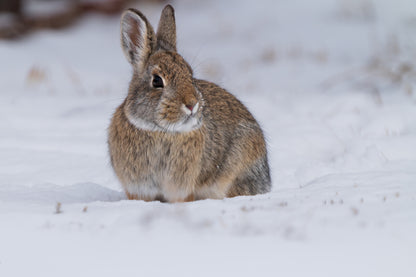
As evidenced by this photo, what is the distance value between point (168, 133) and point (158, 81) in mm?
398

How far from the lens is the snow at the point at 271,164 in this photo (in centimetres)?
301

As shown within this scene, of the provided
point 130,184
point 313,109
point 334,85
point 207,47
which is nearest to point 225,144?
point 130,184

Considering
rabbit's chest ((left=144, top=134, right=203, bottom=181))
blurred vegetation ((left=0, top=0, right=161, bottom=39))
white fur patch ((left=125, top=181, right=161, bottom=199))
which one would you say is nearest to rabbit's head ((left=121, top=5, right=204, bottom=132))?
rabbit's chest ((left=144, top=134, right=203, bottom=181))

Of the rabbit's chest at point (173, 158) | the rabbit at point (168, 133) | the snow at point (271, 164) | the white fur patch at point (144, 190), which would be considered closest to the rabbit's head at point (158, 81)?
the rabbit at point (168, 133)

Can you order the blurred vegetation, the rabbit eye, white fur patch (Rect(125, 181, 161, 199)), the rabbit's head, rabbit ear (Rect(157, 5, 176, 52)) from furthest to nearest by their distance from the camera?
the blurred vegetation < rabbit ear (Rect(157, 5, 176, 52)) < white fur patch (Rect(125, 181, 161, 199)) < the rabbit eye < the rabbit's head

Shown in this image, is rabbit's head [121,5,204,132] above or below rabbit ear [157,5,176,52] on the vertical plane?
below

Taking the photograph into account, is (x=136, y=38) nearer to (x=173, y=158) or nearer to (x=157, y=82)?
(x=157, y=82)

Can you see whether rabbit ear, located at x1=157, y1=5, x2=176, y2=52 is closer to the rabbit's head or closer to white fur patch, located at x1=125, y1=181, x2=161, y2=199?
the rabbit's head

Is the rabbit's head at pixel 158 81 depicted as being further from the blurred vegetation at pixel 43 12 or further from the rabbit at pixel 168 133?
the blurred vegetation at pixel 43 12

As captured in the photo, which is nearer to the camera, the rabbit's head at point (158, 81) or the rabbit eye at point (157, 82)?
the rabbit's head at point (158, 81)

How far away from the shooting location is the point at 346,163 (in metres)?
5.77

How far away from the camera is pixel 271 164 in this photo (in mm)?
6137

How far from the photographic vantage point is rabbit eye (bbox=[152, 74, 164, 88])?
4.32 metres

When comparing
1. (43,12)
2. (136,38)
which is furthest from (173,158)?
(43,12)
